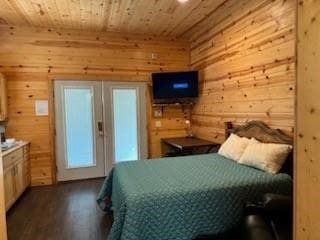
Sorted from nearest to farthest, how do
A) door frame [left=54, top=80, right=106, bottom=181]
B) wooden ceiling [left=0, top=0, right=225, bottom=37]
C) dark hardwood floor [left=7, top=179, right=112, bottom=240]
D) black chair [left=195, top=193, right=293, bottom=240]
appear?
black chair [left=195, top=193, right=293, bottom=240] → dark hardwood floor [left=7, top=179, right=112, bottom=240] → wooden ceiling [left=0, top=0, right=225, bottom=37] → door frame [left=54, top=80, right=106, bottom=181]

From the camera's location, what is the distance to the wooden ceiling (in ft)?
12.3

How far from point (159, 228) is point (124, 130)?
3321mm

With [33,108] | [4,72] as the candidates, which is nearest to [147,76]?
[33,108]

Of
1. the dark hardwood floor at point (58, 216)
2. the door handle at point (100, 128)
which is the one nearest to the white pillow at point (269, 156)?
the dark hardwood floor at point (58, 216)

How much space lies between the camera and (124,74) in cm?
524

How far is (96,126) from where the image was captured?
16.8 feet

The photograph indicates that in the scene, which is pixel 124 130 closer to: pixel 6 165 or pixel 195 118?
pixel 195 118

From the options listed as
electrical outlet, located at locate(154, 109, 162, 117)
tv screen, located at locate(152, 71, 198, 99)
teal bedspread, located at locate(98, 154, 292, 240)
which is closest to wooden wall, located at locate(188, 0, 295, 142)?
tv screen, located at locate(152, 71, 198, 99)

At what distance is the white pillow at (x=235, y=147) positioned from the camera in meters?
3.34

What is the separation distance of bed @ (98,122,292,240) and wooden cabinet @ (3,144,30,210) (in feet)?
5.83

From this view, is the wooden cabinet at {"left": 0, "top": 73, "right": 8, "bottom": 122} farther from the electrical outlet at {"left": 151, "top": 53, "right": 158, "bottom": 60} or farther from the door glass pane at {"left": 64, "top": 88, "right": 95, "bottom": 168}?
the electrical outlet at {"left": 151, "top": 53, "right": 158, "bottom": 60}

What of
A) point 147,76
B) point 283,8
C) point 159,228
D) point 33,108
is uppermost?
point 283,8

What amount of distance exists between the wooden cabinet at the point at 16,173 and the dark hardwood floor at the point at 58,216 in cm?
17

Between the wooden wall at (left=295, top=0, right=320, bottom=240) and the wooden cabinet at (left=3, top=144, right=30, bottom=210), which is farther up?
the wooden wall at (left=295, top=0, right=320, bottom=240)
